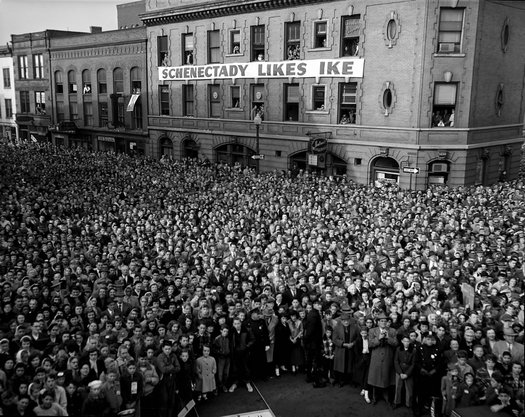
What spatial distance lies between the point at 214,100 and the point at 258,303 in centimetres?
2711

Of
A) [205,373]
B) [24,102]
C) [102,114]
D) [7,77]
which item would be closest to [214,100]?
[102,114]

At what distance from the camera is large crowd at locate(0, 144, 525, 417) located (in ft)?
32.2

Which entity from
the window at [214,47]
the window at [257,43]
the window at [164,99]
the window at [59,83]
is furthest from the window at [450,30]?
the window at [59,83]

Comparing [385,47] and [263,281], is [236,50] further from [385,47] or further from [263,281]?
[263,281]

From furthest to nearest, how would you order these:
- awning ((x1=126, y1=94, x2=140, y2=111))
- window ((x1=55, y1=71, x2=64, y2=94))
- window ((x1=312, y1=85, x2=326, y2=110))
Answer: window ((x1=55, y1=71, x2=64, y2=94)) → awning ((x1=126, y1=94, x2=140, y2=111)) → window ((x1=312, y1=85, x2=326, y2=110))

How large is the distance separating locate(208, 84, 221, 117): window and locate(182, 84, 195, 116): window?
2.08m

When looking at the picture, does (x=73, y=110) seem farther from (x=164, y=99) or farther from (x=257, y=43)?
(x=257, y=43)

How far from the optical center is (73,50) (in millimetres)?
50375

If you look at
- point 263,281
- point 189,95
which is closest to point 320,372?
point 263,281

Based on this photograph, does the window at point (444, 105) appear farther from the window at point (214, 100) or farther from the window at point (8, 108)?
the window at point (8, 108)

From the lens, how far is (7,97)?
6269 cm

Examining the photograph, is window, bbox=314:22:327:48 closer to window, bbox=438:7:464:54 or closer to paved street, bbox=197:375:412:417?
window, bbox=438:7:464:54

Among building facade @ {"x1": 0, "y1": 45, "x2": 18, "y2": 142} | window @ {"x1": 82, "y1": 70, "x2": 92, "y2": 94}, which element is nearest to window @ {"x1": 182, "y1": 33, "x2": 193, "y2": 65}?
window @ {"x1": 82, "y1": 70, "x2": 92, "y2": 94}

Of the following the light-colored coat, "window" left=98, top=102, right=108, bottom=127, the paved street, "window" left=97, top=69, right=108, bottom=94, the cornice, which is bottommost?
the paved street
